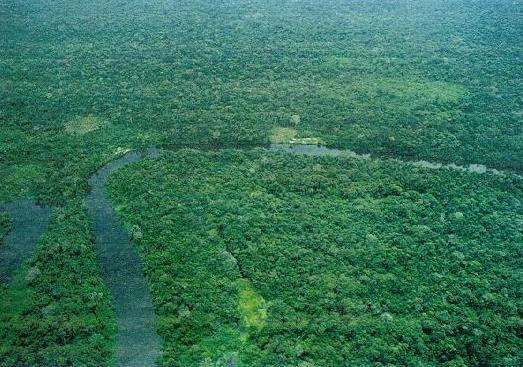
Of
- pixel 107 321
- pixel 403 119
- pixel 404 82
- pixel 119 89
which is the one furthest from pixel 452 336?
pixel 119 89

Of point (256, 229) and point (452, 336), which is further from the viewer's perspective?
point (256, 229)

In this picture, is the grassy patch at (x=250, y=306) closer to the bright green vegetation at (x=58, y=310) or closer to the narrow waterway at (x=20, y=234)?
the bright green vegetation at (x=58, y=310)

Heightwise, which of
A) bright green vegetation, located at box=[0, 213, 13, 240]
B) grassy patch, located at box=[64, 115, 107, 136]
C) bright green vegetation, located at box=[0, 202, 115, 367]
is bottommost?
bright green vegetation, located at box=[0, 202, 115, 367]

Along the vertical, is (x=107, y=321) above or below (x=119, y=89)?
below

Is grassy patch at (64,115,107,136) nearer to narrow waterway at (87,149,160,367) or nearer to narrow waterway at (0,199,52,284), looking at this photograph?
narrow waterway at (87,149,160,367)

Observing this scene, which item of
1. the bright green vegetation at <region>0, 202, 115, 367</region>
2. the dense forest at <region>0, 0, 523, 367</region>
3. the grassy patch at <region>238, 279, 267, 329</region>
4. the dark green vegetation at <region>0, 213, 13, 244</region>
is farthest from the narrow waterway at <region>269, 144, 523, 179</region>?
the dark green vegetation at <region>0, 213, 13, 244</region>

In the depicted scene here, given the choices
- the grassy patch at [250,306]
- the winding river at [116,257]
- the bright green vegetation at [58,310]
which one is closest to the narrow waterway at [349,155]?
the winding river at [116,257]

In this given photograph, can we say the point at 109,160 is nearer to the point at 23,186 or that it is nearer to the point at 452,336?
the point at 23,186
